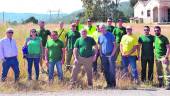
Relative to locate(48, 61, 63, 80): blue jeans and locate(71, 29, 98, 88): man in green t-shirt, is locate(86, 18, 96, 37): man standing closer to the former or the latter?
locate(71, 29, 98, 88): man in green t-shirt

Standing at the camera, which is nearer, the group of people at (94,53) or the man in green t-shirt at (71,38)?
the group of people at (94,53)

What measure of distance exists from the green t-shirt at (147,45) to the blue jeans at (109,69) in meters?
1.06

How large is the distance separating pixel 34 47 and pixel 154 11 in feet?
217

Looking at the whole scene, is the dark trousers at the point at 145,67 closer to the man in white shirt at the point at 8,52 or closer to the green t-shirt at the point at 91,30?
the green t-shirt at the point at 91,30

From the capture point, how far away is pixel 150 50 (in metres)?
15.3

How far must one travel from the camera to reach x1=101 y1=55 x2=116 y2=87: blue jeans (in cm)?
1495

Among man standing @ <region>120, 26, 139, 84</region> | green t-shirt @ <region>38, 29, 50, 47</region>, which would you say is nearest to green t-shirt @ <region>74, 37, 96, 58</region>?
man standing @ <region>120, 26, 139, 84</region>

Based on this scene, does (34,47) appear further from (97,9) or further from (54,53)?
(97,9)

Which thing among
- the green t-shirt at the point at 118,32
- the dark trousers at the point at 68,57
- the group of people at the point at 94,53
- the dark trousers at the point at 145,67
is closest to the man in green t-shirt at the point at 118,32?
the green t-shirt at the point at 118,32

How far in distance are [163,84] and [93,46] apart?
2.49m

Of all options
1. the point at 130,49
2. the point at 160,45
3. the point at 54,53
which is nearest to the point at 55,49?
the point at 54,53

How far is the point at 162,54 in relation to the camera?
14.9 meters

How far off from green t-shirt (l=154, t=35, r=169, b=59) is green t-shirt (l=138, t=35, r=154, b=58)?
0.23m

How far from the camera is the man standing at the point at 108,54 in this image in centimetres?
1474
